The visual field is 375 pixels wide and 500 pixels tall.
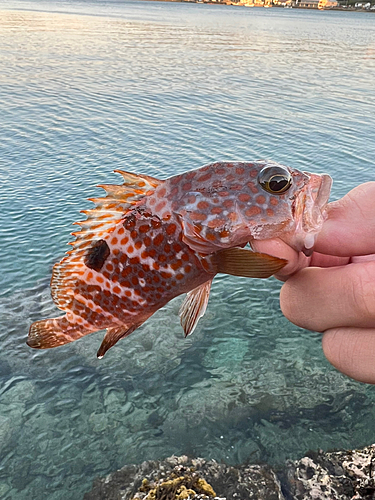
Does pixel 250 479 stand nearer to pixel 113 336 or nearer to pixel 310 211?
pixel 113 336

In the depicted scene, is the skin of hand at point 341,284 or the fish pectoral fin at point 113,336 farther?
the fish pectoral fin at point 113,336

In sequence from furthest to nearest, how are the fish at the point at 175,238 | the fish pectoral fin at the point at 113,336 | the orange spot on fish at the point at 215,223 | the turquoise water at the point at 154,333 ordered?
the turquoise water at the point at 154,333 < the fish pectoral fin at the point at 113,336 < the orange spot on fish at the point at 215,223 < the fish at the point at 175,238

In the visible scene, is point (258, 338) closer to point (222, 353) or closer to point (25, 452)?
point (222, 353)

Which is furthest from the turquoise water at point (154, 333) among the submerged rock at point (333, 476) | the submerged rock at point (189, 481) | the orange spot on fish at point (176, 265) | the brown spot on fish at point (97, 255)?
the orange spot on fish at point (176, 265)

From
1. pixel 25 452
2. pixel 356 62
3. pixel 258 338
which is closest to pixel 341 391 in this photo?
pixel 258 338

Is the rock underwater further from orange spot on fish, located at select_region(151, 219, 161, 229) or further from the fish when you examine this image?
orange spot on fish, located at select_region(151, 219, 161, 229)

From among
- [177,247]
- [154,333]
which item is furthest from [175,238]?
[154,333]

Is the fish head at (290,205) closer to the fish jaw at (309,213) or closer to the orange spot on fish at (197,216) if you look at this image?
the fish jaw at (309,213)

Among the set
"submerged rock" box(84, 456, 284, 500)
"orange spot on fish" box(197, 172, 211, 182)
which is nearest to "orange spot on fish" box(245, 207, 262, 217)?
"orange spot on fish" box(197, 172, 211, 182)
